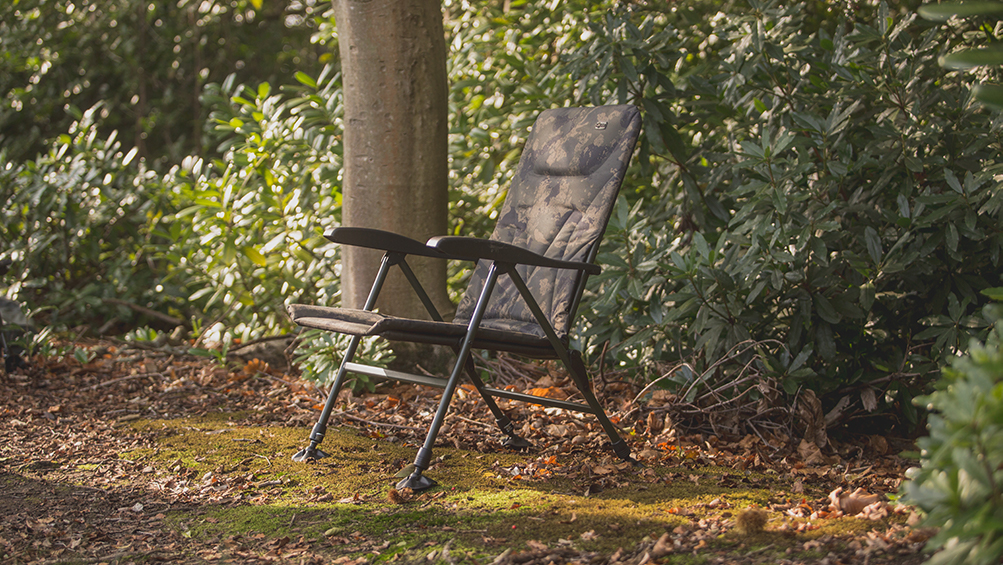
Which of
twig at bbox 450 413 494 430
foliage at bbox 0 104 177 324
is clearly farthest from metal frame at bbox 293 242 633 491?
foliage at bbox 0 104 177 324

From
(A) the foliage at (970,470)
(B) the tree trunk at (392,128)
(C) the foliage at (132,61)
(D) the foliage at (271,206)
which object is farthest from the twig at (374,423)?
(C) the foliage at (132,61)

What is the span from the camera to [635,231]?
3.51 m

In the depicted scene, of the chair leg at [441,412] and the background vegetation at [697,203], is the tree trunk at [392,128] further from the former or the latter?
the chair leg at [441,412]

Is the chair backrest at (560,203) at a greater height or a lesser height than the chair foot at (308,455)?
greater

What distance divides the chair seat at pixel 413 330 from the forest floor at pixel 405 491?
406 millimetres

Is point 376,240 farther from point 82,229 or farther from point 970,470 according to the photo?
point 82,229

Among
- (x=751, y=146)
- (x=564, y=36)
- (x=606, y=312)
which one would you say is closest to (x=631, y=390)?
(x=606, y=312)

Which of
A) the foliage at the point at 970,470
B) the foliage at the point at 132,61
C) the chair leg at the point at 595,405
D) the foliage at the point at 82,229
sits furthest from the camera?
the foliage at the point at 132,61

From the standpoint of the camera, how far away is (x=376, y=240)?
8.05 ft

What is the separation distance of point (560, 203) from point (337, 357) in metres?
1.30

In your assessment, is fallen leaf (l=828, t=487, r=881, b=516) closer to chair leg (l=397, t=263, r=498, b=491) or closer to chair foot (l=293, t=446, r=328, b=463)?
chair leg (l=397, t=263, r=498, b=491)

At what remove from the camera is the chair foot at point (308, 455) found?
2.49 meters

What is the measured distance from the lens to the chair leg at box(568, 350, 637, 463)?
93.4 inches

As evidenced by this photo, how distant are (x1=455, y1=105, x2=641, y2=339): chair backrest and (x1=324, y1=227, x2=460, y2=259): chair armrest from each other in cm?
42
